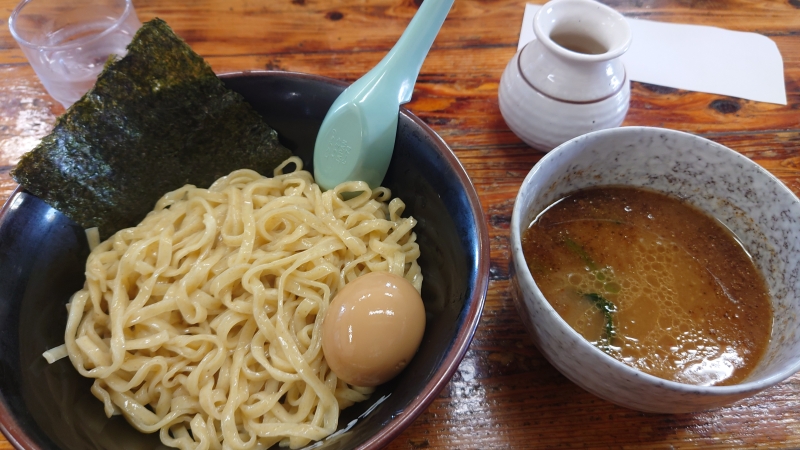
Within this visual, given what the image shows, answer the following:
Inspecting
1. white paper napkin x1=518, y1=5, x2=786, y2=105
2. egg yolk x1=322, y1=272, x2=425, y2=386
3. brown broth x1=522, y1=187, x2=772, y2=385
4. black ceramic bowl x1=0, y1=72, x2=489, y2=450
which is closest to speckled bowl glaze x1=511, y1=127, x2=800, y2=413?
brown broth x1=522, y1=187, x2=772, y2=385

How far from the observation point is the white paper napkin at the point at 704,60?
6.32 ft

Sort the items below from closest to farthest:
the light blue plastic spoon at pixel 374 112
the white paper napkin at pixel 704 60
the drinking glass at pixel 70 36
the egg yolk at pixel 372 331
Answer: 1. the egg yolk at pixel 372 331
2. the light blue plastic spoon at pixel 374 112
3. the drinking glass at pixel 70 36
4. the white paper napkin at pixel 704 60

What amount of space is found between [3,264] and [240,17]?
139 cm

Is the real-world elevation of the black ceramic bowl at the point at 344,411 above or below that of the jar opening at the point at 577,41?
below

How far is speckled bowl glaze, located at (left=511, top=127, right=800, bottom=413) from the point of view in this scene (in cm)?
92

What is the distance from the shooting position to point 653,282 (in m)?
1.19

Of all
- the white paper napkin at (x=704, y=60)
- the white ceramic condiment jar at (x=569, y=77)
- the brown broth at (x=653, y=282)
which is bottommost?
the brown broth at (x=653, y=282)

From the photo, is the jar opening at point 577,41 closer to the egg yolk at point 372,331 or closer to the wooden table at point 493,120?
the wooden table at point 493,120

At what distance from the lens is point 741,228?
4.12 feet

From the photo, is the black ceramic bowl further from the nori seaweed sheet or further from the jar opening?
the jar opening

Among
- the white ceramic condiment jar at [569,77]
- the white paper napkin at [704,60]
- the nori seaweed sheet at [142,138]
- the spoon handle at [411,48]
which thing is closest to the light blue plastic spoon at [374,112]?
the spoon handle at [411,48]

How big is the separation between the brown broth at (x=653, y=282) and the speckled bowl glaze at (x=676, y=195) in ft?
0.11

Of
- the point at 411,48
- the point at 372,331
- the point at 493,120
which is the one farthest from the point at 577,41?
the point at 372,331

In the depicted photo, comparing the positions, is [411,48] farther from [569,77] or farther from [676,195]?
[676,195]
